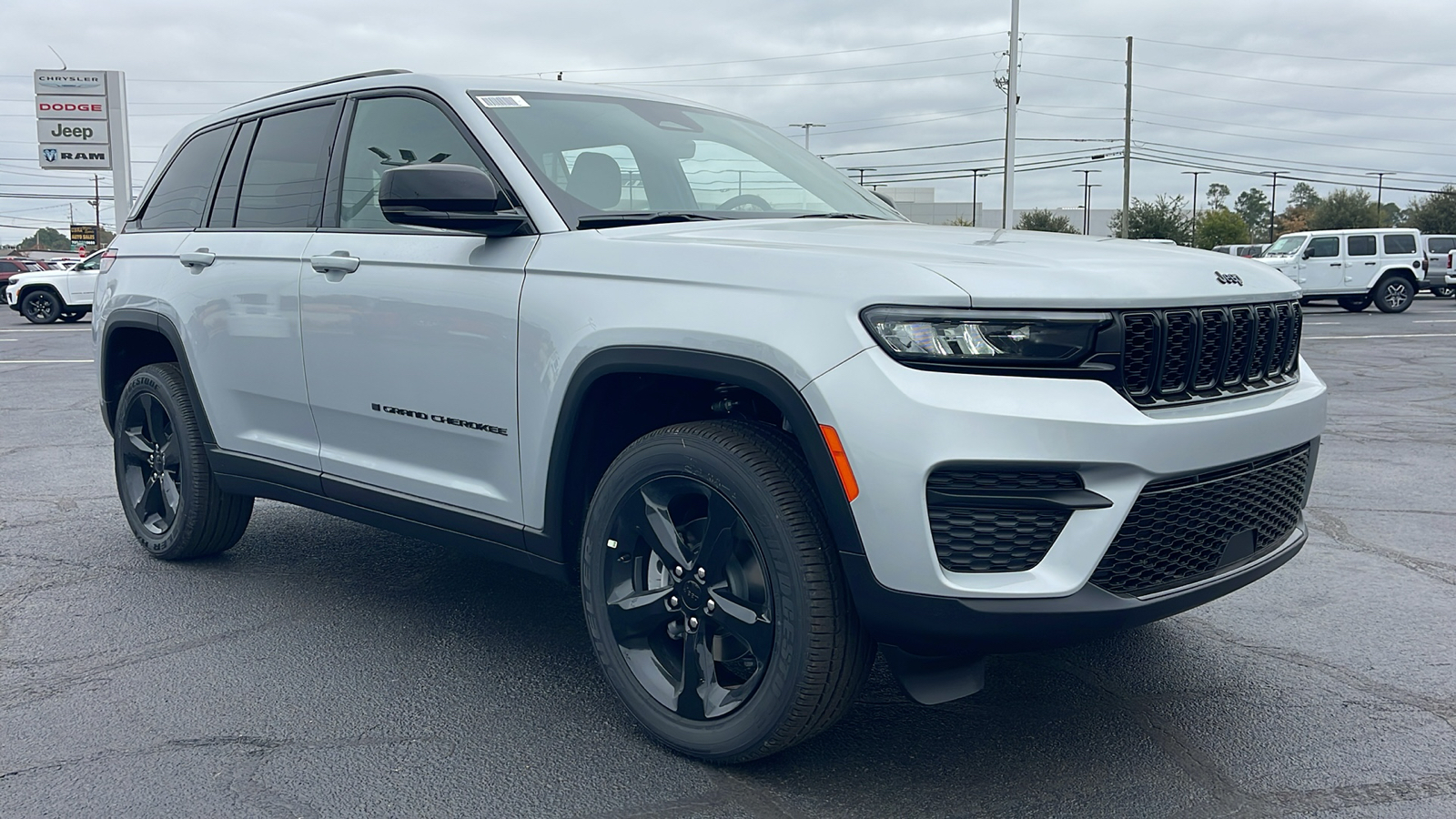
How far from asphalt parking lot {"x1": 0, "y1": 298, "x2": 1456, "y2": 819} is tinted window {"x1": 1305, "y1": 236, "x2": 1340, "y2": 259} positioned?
83.0 feet

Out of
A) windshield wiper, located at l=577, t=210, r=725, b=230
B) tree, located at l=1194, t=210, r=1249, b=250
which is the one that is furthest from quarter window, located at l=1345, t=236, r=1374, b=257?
tree, located at l=1194, t=210, r=1249, b=250

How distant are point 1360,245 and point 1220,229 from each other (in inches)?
2795

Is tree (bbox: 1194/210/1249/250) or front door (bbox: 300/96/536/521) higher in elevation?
tree (bbox: 1194/210/1249/250)

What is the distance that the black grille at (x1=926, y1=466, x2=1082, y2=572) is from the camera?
248 centimetres

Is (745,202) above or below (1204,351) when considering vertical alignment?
above

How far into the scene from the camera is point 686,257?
296cm

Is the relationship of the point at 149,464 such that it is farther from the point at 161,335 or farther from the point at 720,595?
the point at 720,595

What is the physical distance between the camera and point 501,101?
3793mm

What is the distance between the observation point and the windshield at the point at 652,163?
3588 millimetres

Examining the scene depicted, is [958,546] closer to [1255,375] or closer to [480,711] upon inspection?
[1255,375]

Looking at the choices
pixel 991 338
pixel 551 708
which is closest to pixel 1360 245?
pixel 551 708

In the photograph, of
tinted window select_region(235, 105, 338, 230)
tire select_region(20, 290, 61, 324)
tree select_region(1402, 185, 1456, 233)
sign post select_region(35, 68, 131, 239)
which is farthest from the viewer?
tree select_region(1402, 185, 1456, 233)

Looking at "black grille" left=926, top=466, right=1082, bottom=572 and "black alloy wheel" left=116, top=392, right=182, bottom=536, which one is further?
"black alloy wheel" left=116, top=392, right=182, bottom=536

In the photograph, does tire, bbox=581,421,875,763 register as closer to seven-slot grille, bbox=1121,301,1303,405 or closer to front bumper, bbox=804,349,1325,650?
front bumper, bbox=804,349,1325,650
